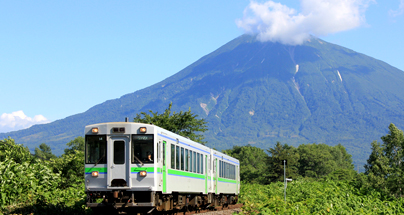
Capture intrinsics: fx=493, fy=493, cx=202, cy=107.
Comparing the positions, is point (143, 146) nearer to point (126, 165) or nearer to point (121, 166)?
point (126, 165)

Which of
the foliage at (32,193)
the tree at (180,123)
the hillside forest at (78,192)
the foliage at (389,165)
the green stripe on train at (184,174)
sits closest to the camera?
the foliage at (32,193)

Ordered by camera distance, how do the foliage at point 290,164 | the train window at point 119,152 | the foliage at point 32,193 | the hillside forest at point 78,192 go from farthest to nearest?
the foliage at point 290,164 < the hillside forest at point 78,192 < the foliage at point 32,193 < the train window at point 119,152

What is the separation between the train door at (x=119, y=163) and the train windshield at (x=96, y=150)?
0.68ft

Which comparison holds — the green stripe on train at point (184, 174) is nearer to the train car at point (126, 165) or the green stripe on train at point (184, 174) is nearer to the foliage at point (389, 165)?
the train car at point (126, 165)

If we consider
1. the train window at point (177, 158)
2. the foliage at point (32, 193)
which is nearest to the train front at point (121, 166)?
the foliage at point (32, 193)

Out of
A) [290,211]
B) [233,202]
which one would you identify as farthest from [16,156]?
[233,202]

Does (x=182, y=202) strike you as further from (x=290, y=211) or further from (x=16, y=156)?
(x=16, y=156)

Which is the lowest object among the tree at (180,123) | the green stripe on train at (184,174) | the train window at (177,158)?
the green stripe on train at (184,174)

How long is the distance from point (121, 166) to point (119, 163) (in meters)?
0.12

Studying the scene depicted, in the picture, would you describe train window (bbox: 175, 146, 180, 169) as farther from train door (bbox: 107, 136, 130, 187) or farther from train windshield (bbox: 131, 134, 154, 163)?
train door (bbox: 107, 136, 130, 187)

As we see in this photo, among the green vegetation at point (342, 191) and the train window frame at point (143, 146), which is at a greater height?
the train window frame at point (143, 146)

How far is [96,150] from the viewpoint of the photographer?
1525cm

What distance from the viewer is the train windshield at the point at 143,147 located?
15.1 meters

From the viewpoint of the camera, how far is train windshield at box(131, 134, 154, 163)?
15125 millimetres
